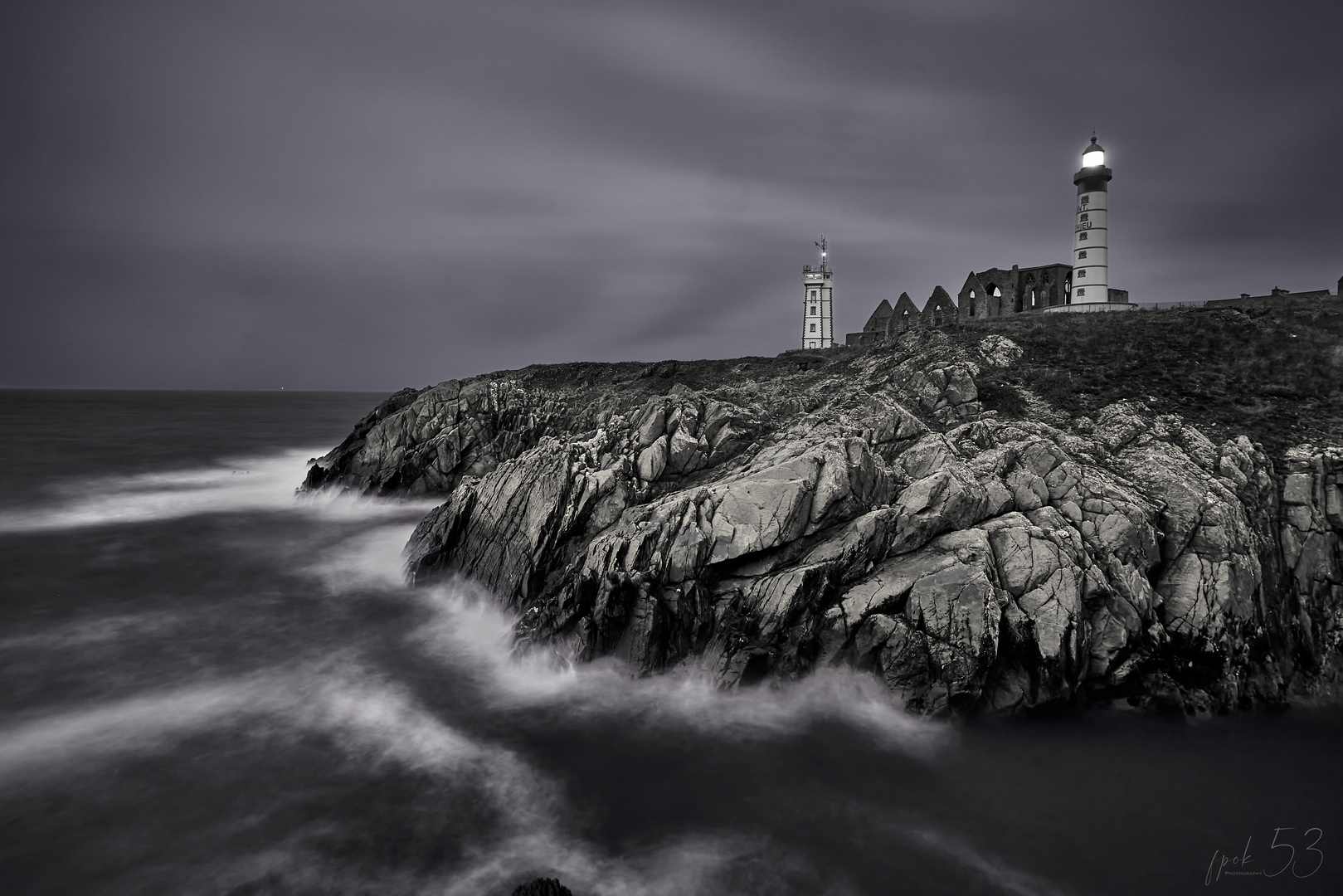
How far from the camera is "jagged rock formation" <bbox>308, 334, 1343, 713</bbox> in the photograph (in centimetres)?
1507

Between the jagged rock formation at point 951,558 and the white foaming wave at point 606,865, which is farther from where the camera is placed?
the jagged rock formation at point 951,558

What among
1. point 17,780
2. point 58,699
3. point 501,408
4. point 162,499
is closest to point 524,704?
point 17,780

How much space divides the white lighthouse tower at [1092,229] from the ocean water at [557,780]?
95.1 ft

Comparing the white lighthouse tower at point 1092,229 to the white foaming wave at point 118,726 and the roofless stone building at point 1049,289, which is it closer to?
the roofless stone building at point 1049,289

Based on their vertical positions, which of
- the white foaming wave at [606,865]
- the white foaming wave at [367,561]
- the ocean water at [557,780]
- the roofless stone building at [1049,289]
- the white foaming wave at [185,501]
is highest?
the roofless stone building at [1049,289]

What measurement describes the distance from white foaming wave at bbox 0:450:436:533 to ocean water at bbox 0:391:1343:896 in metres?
13.6

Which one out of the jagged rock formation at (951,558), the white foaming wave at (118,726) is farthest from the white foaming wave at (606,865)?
the white foaming wave at (118,726)

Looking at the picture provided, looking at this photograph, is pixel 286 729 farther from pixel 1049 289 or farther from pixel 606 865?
pixel 1049 289

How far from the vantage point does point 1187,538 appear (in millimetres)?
16453

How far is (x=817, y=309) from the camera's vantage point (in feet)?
227

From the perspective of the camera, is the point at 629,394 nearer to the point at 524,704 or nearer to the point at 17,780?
the point at 524,704

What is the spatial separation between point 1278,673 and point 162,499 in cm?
5003

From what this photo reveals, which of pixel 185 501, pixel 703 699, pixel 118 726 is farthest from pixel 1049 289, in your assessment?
pixel 185 501

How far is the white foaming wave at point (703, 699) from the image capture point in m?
14.7
